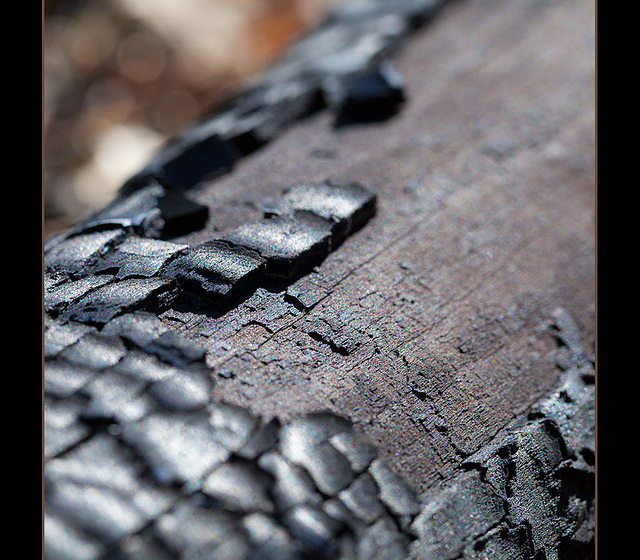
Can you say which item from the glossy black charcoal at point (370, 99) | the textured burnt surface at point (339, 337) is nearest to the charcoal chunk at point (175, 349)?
the textured burnt surface at point (339, 337)

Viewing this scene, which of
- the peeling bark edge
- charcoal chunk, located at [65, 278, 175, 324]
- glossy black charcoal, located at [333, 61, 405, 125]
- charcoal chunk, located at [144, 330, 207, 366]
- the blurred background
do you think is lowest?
the peeling bark edge

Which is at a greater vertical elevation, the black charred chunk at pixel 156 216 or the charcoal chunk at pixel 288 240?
the black charred chunk at pixel 156 216

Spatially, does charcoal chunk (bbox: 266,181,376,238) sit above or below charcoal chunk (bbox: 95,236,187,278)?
above

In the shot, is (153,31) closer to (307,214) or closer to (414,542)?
(307,214)

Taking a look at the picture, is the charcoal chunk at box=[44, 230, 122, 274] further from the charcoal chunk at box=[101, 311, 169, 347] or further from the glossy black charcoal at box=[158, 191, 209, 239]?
the charcoal chunk at box=[101, 311, 169, 347]

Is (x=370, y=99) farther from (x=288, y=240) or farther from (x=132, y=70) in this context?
(x=132, y=70)

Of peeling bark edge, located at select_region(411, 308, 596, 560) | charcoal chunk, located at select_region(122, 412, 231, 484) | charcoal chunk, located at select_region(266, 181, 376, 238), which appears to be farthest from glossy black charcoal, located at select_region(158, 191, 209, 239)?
peeling bark edge, located at select_region(411, 308, 596, 560)

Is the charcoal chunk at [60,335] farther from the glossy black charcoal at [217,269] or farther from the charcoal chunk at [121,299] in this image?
the glossy black charcoal at [217,269]
